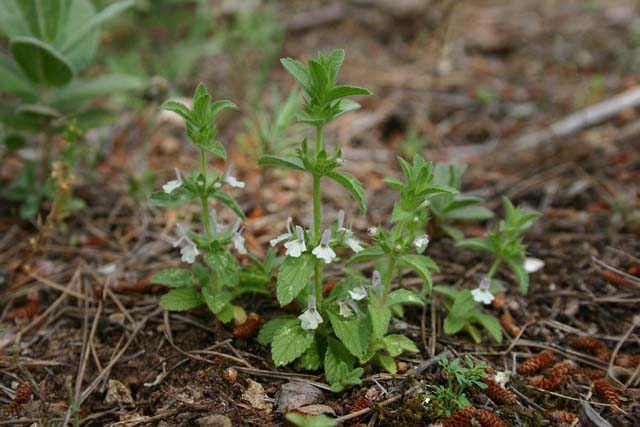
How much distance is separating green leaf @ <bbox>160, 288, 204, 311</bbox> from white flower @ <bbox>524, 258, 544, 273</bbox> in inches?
67.8

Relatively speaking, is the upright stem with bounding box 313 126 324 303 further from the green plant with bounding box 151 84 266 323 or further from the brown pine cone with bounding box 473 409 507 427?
the brown pine cone with bounding box 473 409 507 427

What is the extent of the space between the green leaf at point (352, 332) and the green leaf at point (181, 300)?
616mm

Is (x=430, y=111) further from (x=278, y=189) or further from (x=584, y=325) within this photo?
(x=584, y=325)

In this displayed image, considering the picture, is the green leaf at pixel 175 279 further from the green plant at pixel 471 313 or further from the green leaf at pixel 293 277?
the green plant at pixel 471 313

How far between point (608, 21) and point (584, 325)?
4.49m

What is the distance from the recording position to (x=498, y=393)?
2.22 m

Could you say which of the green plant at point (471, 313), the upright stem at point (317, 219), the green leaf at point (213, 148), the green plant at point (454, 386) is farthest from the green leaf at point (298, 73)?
the green plant at point (454, 386)

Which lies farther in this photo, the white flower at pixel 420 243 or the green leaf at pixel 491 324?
the green leaf at pixel 491 324

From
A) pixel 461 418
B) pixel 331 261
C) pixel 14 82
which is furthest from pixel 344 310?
pixel 14 82

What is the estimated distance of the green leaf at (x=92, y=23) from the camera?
10.4 feet

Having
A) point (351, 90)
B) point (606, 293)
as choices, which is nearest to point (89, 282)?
point (351, 90)

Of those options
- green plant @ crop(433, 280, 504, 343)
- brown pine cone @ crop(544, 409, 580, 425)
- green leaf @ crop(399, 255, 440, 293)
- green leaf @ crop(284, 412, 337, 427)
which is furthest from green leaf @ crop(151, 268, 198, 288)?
brown pine cone @ crop(544, 409, 580, 425)

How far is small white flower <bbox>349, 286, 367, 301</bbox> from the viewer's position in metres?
2.22

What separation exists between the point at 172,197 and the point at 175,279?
1.34 ft
